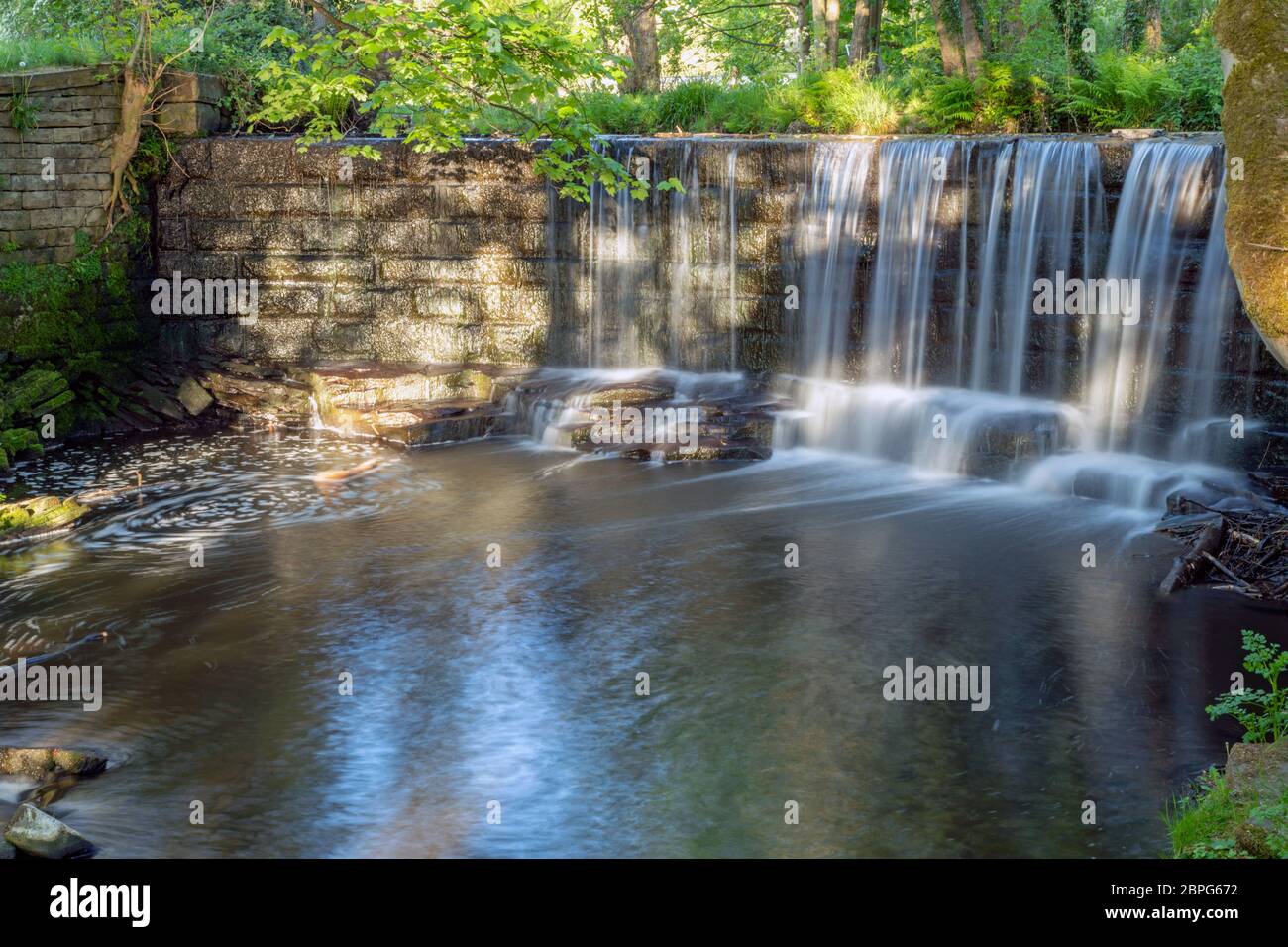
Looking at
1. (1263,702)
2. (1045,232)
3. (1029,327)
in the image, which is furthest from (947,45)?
(1263,702)

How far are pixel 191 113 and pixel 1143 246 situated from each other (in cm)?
1204

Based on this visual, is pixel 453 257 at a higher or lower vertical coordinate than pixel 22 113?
lower

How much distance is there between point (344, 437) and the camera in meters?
16.2

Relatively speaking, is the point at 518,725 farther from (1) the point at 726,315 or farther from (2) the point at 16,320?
(2) the point at 16,320

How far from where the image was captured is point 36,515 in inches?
482

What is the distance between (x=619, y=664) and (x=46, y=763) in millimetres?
3548

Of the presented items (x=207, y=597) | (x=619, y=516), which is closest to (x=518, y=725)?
(x=207, y=597)

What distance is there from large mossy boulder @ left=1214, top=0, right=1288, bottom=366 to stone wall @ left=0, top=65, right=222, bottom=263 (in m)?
13.5

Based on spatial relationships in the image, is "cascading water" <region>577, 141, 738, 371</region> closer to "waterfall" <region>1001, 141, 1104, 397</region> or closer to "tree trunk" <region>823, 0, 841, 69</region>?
"waterfall" <region>1001, 141, 1104, 397</region>

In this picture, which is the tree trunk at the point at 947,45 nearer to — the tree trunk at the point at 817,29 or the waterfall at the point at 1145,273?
the tree trunk at the point at 817,29

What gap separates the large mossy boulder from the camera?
733cm

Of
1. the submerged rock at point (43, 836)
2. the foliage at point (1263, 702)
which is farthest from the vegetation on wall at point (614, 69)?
the foliage at point (1263, 702)

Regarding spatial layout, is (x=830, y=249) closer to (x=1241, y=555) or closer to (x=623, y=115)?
(x=623, y=115)

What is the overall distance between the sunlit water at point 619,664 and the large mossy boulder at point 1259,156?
248 centimetres
